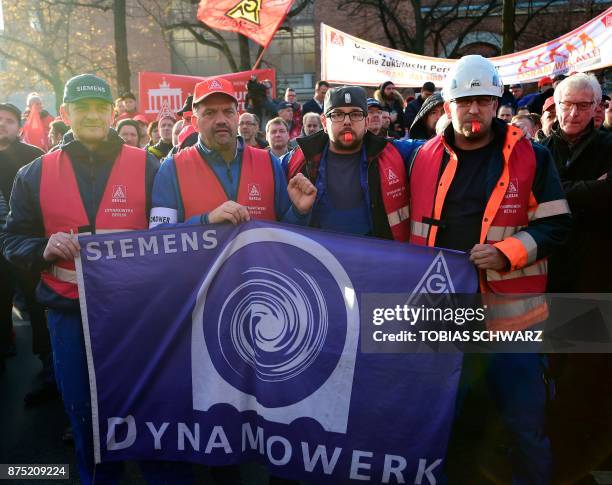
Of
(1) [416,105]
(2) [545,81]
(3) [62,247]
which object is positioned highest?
(2) [545,81]

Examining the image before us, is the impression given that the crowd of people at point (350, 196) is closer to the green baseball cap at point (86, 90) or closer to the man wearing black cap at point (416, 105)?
the green baseball cap at point (86, 90)

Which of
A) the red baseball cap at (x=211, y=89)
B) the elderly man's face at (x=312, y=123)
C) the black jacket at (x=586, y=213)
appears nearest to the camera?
the red baseball cap at (x=211, y=89)

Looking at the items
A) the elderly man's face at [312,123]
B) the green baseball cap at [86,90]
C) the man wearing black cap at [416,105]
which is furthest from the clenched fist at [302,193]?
the man wearing black cap at [416,105]

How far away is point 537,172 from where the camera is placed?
3176 mm

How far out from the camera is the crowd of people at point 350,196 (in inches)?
124

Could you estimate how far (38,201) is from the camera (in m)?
3.37

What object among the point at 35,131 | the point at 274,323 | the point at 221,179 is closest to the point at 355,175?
the point at 221,179

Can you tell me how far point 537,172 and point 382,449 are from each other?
5.27ft

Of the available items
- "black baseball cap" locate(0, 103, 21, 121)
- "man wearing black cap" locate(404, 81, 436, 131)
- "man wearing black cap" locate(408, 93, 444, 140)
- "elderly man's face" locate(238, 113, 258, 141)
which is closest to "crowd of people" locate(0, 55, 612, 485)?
"man wearing black cap" locate(408, 93, 444, 140)

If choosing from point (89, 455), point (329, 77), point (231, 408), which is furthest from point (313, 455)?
point (329, 77)

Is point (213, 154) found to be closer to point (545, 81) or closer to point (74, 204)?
point (74, 204)

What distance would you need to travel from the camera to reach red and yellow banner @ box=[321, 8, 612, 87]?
370 inches

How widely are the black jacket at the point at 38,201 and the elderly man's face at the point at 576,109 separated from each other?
2.64 meters

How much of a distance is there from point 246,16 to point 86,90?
23.7 ft
